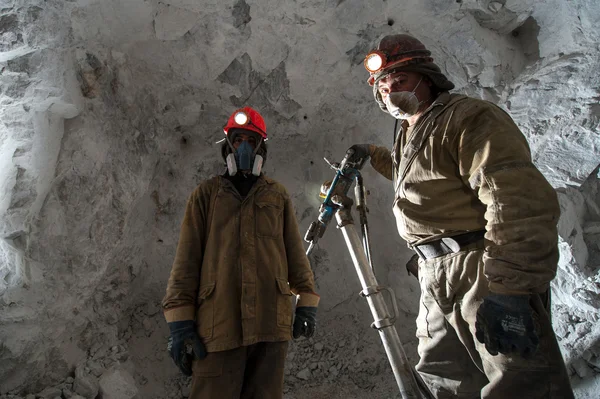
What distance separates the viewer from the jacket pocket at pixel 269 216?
6.63 ft

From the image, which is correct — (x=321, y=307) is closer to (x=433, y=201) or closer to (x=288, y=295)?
(x=288, y=295)

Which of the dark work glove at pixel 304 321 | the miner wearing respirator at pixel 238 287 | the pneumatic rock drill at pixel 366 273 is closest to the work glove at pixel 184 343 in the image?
the miner wearing respirator at pixel 238 287

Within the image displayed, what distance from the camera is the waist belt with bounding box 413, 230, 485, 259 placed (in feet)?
4.44

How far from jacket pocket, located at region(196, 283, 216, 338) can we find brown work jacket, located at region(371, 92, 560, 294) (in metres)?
0.92

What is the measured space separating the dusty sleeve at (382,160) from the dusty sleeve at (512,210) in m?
0.76

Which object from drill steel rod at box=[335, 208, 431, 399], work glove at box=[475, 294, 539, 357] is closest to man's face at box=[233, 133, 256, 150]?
drill steel rod at box=[335, 208, 431, 399]

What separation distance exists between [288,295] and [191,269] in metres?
0.49

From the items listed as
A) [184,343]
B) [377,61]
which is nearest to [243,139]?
[377,61]

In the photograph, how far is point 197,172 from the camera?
142 inches

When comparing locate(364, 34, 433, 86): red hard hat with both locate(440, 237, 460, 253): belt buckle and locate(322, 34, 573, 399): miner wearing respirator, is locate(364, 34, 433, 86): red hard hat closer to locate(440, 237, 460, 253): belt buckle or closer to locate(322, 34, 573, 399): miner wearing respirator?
Result: locate(322, 34, 573, 399): miner wearing respirator

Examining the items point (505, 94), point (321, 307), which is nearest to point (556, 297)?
point (505, 94)

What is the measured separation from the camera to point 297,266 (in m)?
2.10

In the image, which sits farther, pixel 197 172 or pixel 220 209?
pixel 197 172

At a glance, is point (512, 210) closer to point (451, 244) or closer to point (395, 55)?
point (451, 244)
